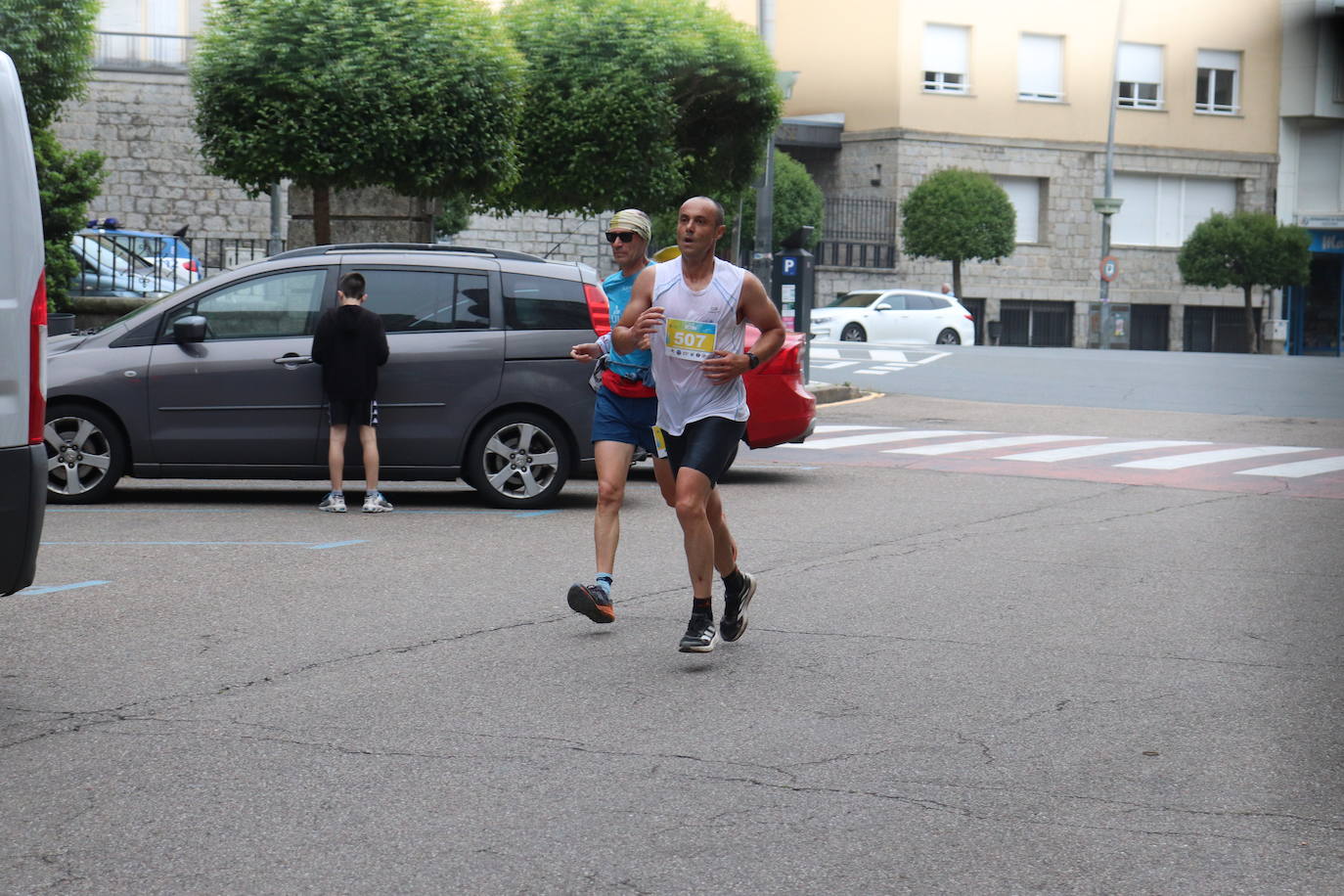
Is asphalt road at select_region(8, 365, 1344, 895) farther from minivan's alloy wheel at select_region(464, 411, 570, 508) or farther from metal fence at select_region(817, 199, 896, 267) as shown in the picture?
metal fence at select_region(817, 199, 896, 267)

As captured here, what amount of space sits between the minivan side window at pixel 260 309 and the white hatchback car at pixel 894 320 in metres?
28.2

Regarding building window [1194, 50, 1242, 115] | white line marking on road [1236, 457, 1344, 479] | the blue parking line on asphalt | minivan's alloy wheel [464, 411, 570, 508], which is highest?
building window [1194, 50, 1242, 115]

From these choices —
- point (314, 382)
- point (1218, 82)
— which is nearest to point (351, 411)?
point (314, 382)

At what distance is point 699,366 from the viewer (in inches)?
247

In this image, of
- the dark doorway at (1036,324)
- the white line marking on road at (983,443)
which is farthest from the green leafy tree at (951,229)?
the white line marking on road at (983,443)

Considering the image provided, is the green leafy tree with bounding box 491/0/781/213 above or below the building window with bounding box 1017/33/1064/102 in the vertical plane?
above

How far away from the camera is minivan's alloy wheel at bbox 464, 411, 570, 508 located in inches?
442

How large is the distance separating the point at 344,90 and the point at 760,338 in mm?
12127

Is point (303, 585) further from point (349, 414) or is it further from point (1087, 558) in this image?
point (1087, 558)

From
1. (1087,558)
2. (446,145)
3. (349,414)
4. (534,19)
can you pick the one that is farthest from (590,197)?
(1087,558)

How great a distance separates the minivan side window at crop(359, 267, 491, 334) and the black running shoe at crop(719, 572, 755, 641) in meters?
5.08

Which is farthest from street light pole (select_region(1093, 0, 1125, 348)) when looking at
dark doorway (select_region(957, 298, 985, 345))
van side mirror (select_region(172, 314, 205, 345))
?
dark doorway (select_region(957, 298, 985, 345))

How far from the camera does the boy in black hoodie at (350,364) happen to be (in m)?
10.7

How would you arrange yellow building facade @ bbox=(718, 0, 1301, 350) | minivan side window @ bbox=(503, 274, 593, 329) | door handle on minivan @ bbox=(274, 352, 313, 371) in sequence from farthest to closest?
minivan side window @ bbox=(503, 274, 593, 329)
door handle on minivan @ bbox=(274, 352, 313, 371)
yellow building facade @ bbox=(718, 0, 1301, 350)
